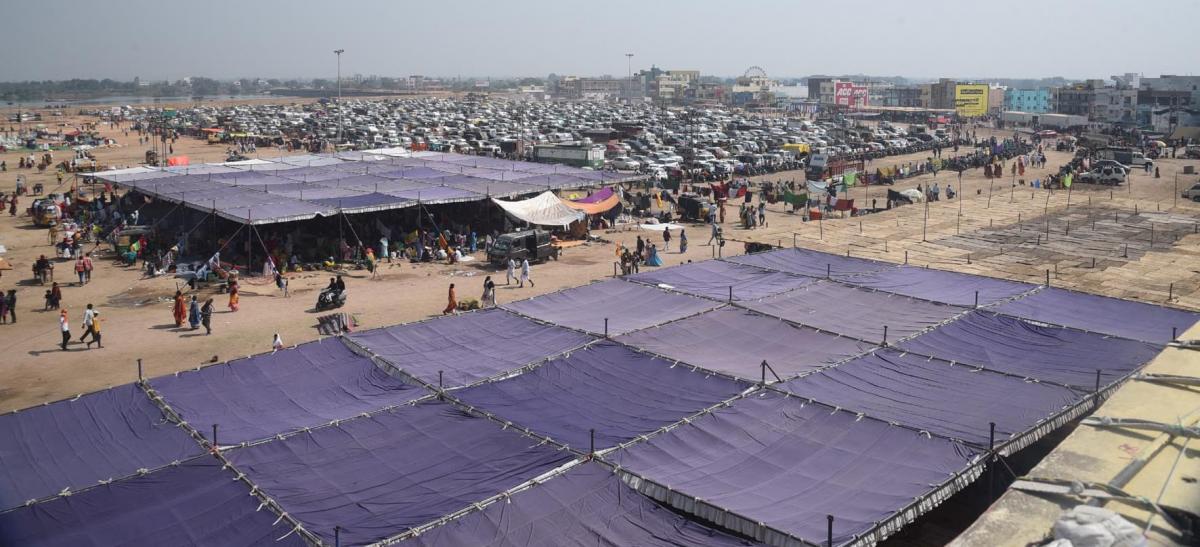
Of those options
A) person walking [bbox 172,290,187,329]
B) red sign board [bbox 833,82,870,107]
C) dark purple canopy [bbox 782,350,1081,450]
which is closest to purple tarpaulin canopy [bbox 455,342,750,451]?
dark purple canopy [bbox 782,350,1081,450]

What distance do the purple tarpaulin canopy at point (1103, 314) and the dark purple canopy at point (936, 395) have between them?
3684 millimetres

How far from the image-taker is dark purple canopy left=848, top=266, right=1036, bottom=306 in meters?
19.3

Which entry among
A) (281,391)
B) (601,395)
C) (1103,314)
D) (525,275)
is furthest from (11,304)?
(1103,314)

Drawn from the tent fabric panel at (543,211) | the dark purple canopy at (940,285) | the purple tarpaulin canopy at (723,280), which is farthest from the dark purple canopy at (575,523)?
the tent fabric panel at (543,211)

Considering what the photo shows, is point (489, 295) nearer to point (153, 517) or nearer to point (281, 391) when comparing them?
point (281, 391)

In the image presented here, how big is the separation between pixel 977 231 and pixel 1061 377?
85.3ft

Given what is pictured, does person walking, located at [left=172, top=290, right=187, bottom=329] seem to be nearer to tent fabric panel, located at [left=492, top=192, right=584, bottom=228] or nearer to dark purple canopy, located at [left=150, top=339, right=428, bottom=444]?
dark purple canopy, located at [left=150, top=339, right=428, bottom=444]

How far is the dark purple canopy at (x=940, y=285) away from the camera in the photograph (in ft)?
63.2

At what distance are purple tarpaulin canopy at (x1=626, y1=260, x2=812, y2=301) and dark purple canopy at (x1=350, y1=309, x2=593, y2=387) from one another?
4.12m

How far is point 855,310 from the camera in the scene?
60.7 ft

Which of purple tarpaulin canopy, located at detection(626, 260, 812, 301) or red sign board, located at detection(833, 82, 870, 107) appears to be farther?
red sign board, located at detection(833, 82, 870, 107)

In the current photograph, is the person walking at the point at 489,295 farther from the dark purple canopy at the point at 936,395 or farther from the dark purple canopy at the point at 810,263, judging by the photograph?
the dark purple canopy at the point at 936,395

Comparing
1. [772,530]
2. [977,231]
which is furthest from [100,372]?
[977,231]

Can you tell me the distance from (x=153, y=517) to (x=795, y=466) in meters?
7.87
